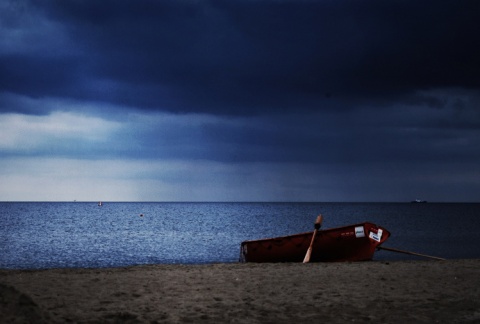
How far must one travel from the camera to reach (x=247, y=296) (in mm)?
13141

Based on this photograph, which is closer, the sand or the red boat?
the sand

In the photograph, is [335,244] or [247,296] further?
[335,244]

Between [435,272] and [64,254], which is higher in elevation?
[435,272]

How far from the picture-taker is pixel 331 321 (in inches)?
412

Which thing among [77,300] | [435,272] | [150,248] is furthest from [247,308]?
[150,248]

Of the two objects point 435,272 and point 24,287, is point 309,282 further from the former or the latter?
point 24,287

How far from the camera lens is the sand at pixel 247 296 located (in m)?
10.6

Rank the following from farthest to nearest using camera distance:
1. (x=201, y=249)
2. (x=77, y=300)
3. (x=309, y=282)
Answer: (x=201, y=249)
(x=309, y=282)
(x=77, y=300)

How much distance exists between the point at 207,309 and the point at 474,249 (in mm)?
40905

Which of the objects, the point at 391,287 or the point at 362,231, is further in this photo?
the point at 362,231

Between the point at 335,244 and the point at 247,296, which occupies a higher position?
the point at 335,244

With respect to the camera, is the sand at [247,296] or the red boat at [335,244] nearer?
the sand at [247,296]

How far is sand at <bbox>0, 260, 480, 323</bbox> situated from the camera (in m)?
10.6

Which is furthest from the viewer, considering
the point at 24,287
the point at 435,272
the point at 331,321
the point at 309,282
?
the point at 435,272
